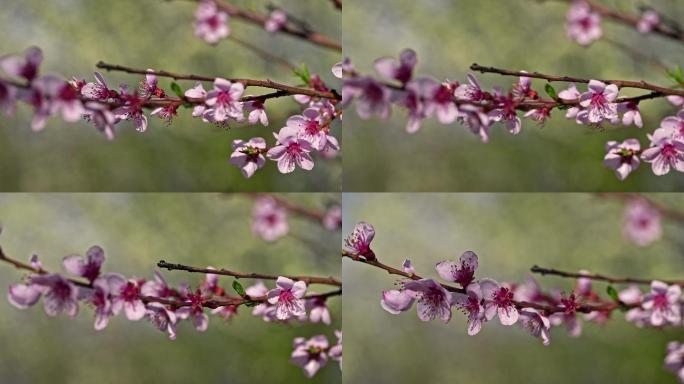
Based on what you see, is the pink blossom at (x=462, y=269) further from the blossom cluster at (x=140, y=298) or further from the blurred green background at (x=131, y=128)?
the blurred green background at (x=131, y=128)

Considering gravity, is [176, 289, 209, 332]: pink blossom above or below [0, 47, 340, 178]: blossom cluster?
below

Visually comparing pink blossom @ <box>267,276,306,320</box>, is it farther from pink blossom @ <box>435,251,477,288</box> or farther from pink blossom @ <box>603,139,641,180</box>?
pink blossom @ <box>603,139,641,180</box>

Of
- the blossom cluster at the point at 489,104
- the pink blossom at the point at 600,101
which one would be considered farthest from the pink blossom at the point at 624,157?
the pink blossom at the point at 600,101

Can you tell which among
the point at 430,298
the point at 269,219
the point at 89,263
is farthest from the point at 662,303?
the point at 269,219

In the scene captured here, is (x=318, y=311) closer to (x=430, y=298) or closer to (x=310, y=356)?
(x=310, y=356)

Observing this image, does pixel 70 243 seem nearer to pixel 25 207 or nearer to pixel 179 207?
pixel 25 207

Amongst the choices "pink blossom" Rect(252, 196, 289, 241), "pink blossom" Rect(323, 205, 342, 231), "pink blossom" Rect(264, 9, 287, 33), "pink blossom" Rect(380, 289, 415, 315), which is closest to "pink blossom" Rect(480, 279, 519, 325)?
"pink blossom" Rect(380, 289, 415, 315)
